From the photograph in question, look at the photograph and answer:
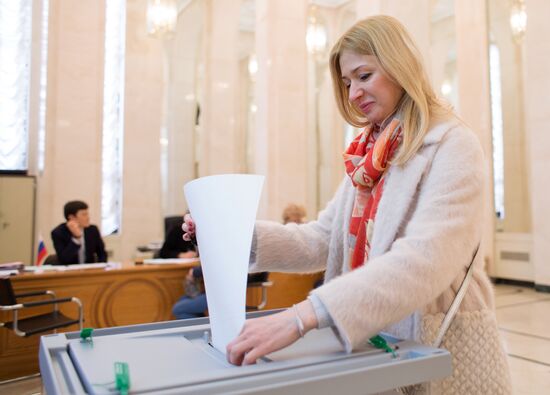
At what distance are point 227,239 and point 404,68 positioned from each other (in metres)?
0.69

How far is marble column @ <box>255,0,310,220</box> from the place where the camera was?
9.89 m

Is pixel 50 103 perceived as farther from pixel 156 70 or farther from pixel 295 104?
pixel 295 104

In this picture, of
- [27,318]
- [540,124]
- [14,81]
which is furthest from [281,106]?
[27,318]

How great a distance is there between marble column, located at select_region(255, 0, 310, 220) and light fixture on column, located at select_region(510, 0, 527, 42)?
4549 mm

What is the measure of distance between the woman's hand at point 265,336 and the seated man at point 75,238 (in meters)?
6.10

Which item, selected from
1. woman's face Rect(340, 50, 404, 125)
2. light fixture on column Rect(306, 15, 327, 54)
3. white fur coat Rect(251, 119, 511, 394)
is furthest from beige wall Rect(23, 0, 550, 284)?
white fur coat Rect(251, 119, 511, 394)

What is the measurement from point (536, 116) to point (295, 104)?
182 inches

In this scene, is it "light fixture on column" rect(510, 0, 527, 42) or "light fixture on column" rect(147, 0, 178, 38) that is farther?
"light fixture on column" rect(510, 0, 527, 42)

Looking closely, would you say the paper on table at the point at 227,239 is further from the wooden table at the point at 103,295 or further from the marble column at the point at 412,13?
the marble column at the point at 412,13

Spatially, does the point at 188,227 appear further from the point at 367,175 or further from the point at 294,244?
the point at 367,175

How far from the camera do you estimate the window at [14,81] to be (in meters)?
9.52

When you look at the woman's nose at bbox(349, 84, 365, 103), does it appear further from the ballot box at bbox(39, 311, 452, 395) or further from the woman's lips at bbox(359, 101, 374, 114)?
the ballot box at bbox(39, 311, 452, 395)

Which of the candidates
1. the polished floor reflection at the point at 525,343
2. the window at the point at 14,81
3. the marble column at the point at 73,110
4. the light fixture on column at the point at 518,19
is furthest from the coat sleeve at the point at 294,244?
the light fixture on column at the point at 518,19

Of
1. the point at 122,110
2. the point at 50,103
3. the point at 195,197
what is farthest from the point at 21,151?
the point at 195,197
